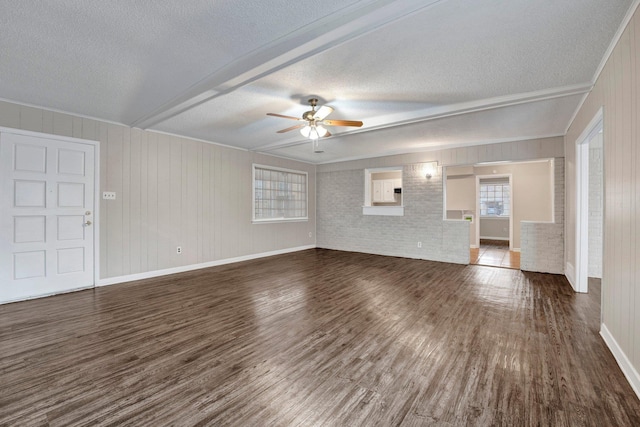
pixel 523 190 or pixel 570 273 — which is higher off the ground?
pixel 523 190

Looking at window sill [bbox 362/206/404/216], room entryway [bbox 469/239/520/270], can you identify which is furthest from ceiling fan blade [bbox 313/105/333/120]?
room entryway [bbox 469/239/520/270]

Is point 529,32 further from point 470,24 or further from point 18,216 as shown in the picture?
point 18,216

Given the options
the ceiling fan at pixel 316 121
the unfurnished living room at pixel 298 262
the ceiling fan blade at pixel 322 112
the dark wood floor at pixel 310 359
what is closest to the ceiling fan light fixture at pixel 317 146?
the unfurnished living room at pixel 298 262

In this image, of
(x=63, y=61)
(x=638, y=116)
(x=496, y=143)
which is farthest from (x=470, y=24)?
(x=496, y=143)

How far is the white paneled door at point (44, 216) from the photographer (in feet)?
11.6

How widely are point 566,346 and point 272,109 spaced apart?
13.1 feet

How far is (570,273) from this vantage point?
4.34 metres

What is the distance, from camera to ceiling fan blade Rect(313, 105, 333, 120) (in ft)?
11.3

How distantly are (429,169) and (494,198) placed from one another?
4.75 m

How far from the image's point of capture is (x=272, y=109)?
3.79m

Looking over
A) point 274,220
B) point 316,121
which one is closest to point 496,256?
point 274,220

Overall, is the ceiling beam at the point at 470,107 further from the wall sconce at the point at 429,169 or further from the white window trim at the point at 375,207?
the white window trim at the point at 375,207

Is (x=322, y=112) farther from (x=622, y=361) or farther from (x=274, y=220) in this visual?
(x=274, y=220)

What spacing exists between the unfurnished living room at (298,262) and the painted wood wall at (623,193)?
0.03 meters
